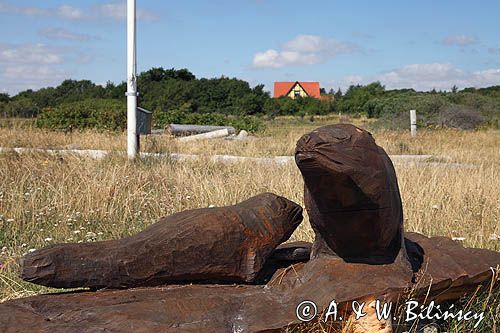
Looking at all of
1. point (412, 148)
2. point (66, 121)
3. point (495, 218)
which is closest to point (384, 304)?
point (495, 218)

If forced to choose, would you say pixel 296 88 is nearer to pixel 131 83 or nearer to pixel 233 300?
pixel 131 83

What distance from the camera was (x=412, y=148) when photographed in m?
13.2

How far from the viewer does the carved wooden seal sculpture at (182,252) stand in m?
2.42

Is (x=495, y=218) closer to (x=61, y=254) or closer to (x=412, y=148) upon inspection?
(x=61, y=254)

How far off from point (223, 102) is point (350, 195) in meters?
39.8

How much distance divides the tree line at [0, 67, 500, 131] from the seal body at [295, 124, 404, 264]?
1909 cm

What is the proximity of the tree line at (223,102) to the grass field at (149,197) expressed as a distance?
13.9 m

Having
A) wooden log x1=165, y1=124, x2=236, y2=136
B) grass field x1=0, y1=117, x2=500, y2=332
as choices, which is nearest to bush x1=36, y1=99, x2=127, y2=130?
wooden log x1=165, y1=124, x2=236, y2=136

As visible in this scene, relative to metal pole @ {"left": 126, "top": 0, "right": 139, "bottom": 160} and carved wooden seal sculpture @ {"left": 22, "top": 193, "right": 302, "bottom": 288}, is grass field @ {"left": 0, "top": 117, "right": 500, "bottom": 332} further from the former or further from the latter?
carved wooden seal sculpture @ {"left": 22, "top": 193, "right": 302, "bottom": 288}

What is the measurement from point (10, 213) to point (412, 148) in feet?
31.3

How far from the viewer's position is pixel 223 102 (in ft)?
137

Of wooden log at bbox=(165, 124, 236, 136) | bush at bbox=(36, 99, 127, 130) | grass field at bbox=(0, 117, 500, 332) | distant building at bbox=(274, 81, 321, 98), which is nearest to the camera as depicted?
grass field at bbox=(0, 117, 500, 332)

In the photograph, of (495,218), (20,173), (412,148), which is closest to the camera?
(495,218)

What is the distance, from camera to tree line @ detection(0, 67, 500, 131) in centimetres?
2333
